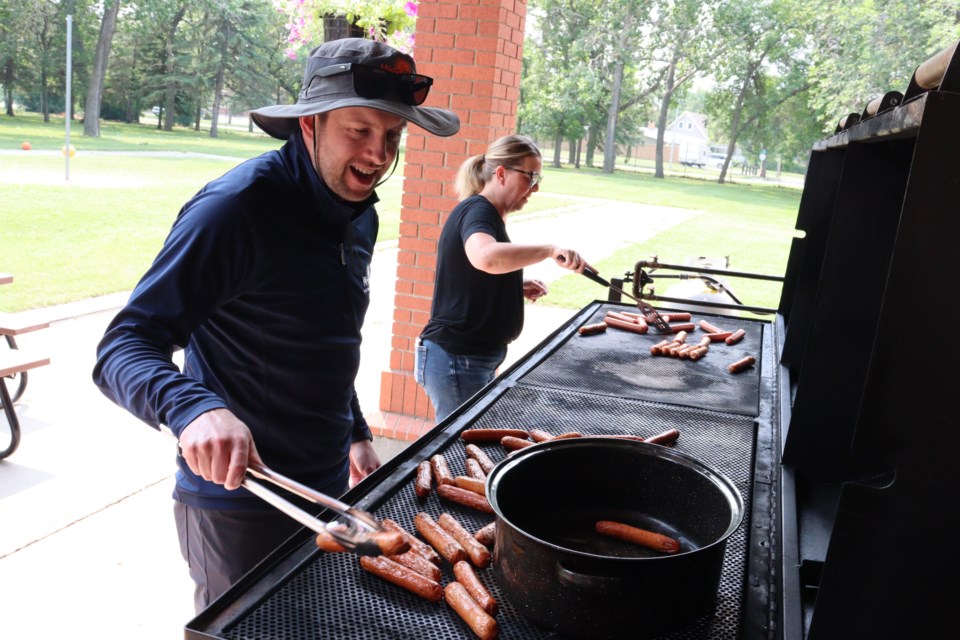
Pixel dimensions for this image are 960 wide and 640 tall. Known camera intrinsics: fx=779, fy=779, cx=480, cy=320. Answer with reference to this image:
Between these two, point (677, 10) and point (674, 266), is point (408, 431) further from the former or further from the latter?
point (677, 10)

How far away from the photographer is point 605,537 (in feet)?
5.70

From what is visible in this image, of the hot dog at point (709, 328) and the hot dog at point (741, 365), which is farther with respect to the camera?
the hot dog at point (709, 328)

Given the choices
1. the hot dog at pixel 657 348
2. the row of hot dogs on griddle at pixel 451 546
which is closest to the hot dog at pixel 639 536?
the row of hot dogs on griddle at pixel 451 546

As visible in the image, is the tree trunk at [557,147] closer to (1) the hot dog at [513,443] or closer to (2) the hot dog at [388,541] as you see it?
(1) the hot dog at [513,443]

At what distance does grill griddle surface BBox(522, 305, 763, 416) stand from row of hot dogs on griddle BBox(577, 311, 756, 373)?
0.09 ft

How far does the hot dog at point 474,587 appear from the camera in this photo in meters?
1.41

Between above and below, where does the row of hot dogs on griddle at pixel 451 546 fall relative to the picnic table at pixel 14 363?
above

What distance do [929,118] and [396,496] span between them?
1.33 meters

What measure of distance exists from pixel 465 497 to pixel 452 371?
199 cm

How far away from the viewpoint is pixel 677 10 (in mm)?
20828

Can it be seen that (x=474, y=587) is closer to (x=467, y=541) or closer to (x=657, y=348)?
(x=467, y=541)

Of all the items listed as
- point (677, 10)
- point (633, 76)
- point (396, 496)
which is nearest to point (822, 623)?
point (396, 496)

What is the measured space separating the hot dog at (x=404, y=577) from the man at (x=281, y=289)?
1.58 feet

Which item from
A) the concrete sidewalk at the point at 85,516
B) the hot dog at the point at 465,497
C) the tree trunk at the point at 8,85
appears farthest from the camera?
the tree trunk at the point at 8,85
